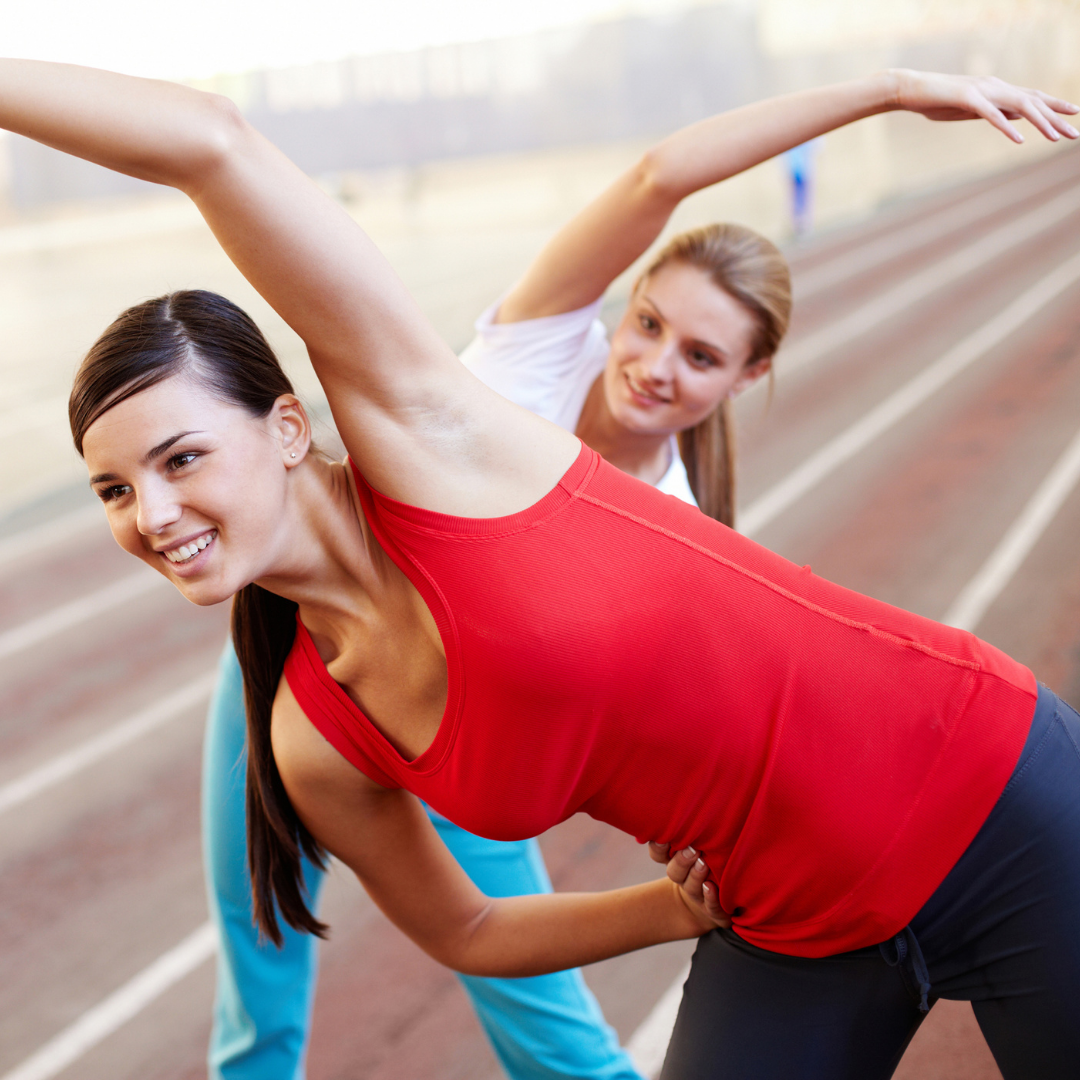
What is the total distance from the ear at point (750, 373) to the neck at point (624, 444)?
0.21 m

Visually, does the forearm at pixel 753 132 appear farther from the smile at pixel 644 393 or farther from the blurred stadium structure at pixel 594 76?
the blurred stadium structure at pixel 594 76

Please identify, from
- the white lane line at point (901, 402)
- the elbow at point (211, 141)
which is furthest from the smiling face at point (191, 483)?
the white lane line at point (901, 402)

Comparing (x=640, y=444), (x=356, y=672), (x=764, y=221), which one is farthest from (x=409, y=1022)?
(x=764, y=221)

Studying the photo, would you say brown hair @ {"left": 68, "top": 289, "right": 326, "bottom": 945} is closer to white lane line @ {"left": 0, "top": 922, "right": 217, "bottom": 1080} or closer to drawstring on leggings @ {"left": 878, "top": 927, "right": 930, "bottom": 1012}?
drawstring on leggings @ {"left": 878, "top": 927, "right": 930, "bottom": 1012}

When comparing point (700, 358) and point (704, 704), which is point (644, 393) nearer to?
point (700, 358)

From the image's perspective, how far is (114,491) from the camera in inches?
59.1

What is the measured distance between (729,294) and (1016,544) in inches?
203

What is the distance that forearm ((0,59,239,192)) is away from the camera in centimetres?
118

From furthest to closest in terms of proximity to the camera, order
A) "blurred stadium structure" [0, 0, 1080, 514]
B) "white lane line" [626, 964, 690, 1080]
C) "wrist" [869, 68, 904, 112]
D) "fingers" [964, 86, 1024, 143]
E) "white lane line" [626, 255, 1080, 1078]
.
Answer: "blurred stadium structure" [0, 0, 1080, 514]
"white lane line" [626, 255, 1080, 1078]
"white lane line" [626, 964, 690, 1080]
"wrist" [869, 68, 904, 112]
"fingers" [964, 86, 1024, 143]

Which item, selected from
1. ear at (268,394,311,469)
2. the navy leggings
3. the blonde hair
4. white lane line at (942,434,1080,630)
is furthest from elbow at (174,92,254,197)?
white lane line at (942,434,1080,630)

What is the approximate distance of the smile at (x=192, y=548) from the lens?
4.81 ft

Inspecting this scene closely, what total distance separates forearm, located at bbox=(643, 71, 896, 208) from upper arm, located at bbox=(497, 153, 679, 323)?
2 cm

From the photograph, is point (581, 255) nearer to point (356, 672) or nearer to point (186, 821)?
point (356, 672)

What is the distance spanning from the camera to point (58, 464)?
9.99 meters
